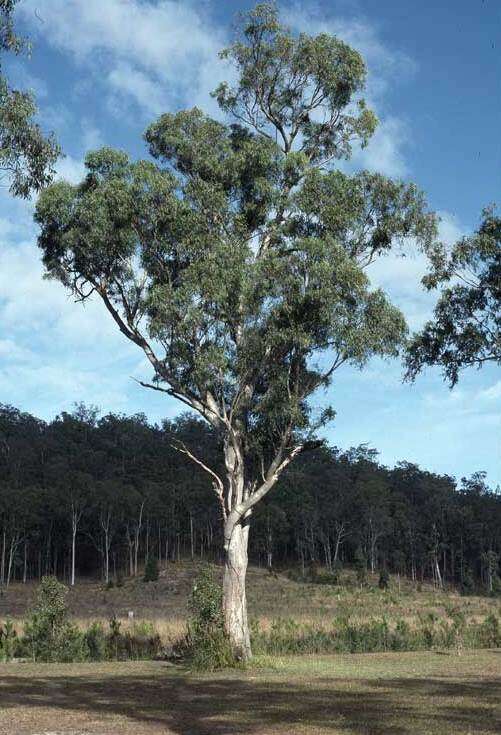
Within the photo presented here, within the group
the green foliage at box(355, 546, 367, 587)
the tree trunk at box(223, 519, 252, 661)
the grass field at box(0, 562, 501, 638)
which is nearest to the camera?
the tree trunk at box(223, 519, 252, 661)

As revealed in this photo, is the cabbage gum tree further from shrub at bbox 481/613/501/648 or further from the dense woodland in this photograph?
the dense woodland

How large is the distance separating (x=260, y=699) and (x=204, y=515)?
250 ft

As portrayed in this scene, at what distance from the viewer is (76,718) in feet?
29.6

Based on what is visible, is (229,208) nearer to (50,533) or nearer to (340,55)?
(340,55)

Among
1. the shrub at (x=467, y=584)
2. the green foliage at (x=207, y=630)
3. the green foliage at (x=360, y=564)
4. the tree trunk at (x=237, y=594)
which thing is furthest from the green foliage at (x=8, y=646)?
the shrub at (x=467, y=584)

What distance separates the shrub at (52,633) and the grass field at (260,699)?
157cm

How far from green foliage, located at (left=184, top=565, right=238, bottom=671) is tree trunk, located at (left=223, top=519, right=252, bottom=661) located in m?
0.52

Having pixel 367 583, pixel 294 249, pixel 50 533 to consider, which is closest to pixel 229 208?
pixel 294 249

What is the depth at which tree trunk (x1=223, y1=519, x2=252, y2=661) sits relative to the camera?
17.8m

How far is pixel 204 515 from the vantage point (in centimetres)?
8588

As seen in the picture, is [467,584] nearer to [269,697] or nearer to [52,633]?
[52,633]

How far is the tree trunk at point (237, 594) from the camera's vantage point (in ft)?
58.4

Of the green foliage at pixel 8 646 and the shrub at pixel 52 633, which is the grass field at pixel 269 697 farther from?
the green foliage at pixel 8 646

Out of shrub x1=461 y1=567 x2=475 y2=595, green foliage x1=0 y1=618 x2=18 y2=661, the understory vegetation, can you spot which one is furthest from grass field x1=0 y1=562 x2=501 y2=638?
green foliage x1=0 y1=618 x2=18 y2=661
